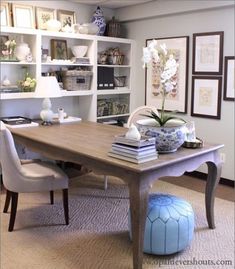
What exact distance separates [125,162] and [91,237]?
916mm

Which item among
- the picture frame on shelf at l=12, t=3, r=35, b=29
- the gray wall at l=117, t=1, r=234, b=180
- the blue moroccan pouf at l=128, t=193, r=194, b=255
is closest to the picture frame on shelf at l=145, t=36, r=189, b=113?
the gray wall at l=117, t=1, r=234, b=180

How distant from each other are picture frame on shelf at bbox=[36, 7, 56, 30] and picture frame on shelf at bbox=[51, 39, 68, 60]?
0.24 metres

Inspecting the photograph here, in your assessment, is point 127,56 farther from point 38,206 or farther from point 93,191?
point 38,206

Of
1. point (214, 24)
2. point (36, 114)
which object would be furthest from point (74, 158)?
point (214, 24)

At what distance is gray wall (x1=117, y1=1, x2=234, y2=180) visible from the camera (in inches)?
156

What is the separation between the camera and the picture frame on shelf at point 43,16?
13.6 feet

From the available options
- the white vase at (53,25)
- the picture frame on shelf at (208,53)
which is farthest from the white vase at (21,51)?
the picture frame on shelf at (208,53)

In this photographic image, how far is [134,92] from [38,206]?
7.92ft

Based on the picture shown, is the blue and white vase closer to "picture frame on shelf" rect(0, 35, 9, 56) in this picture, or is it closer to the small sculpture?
"picture frame on shelf" rect(0, 35, 9, 56)

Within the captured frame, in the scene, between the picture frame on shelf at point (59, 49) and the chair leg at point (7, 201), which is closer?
the chair leg at point (7, 201)

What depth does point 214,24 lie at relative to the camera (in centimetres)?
406

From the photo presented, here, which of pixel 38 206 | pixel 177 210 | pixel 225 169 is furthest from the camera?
pixel 225 169

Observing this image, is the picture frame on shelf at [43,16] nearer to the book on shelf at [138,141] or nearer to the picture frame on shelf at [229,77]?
the picture frame on shelf at [229,77]

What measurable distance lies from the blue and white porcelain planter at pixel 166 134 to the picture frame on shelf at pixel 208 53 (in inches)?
73.9
